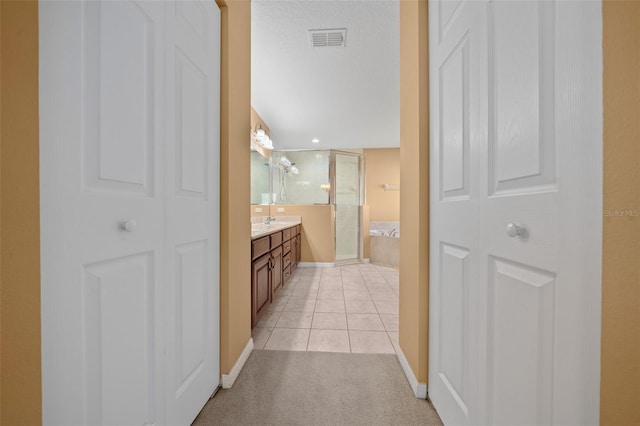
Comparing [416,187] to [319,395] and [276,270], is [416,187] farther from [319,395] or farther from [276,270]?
[276,270]

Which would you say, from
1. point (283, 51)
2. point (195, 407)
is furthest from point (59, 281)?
point (283, 51)

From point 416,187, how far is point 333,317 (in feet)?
4.80

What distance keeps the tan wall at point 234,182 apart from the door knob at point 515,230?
1.16 meters

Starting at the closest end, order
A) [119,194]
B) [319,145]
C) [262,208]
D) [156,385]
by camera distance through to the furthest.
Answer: [119,194] < [156,385] < [262,208] < [319,145]

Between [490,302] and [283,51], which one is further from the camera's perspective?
[283,51]

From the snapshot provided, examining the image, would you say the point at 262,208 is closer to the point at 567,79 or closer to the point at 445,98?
the point at 445,98

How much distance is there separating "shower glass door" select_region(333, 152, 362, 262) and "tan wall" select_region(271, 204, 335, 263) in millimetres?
206

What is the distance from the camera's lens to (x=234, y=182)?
4.37 feet

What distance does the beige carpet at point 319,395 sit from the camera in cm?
106

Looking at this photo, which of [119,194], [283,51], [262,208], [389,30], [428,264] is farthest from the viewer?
[262,208]

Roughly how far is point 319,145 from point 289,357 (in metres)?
4.15

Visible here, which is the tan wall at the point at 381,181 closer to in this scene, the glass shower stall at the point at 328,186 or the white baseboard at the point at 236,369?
the glass shower stall at the point at 328,186

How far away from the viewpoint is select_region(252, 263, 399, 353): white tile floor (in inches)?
66.5

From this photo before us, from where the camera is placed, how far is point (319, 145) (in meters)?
4.95
